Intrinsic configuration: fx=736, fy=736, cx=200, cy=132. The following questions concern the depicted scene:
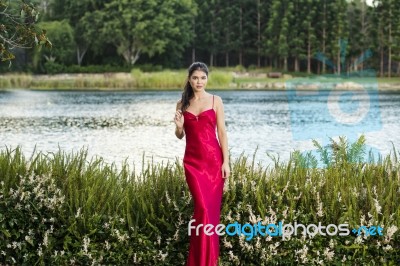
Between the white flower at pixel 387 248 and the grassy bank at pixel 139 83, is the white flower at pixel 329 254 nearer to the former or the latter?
the white flower at pixel 387 248

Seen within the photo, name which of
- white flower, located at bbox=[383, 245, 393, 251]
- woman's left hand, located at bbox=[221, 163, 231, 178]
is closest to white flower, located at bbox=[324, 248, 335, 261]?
white flower, located at bbox=[383, 245, 393, 251]

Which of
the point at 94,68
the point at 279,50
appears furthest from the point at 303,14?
the point at 94,68

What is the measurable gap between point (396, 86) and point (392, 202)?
53560mm

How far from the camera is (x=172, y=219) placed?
657 centimetres

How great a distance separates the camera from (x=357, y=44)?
69.2 meters

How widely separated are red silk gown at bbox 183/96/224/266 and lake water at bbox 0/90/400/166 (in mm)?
8006

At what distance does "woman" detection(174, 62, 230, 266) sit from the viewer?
5.90 metres

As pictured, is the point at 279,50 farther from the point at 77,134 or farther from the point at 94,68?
the point at 77,134

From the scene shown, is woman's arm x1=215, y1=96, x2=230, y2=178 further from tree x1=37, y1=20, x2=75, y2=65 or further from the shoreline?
tree x1=37, y1=20, x2=75, y2=65

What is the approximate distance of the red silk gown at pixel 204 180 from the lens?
19.3 ft

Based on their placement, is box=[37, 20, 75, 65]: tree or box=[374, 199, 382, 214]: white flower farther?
box=[37, 20, 75, 65]: tree

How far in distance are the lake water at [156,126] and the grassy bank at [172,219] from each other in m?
7.30

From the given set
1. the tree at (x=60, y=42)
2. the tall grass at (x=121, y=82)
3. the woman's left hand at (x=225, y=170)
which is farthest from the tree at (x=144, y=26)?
the woman's left hand at (x=225, y=170)

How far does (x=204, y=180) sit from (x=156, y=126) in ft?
70.4
